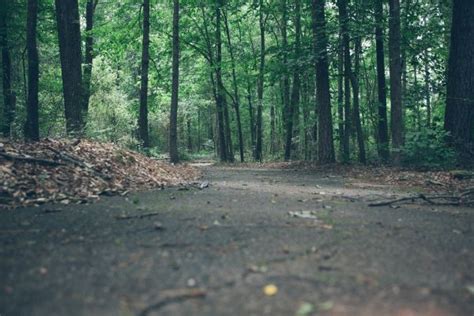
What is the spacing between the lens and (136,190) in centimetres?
632

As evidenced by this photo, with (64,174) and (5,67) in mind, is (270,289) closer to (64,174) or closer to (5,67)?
(64,174)

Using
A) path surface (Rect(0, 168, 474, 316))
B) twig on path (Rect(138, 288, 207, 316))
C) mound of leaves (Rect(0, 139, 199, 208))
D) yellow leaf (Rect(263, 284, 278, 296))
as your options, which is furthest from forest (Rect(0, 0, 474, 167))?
yellow leaf (Rect(263, 284, 278, 296))

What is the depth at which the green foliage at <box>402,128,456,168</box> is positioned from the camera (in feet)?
32.2

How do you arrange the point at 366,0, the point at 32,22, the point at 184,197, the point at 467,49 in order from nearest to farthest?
the point at 184,197 < the point at 32,22 < the point at 467,49 < the point at 366,0

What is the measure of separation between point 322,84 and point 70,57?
26.5 feet

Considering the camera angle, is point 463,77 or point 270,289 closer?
point 270,289

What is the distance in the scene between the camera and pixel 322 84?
43.9ft

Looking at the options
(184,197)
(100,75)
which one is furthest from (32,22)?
(100,75)

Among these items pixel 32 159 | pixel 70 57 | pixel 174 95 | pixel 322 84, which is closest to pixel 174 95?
pixel 174 95

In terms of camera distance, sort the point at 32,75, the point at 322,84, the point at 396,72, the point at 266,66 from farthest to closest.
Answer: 1. the point at 266,66
2. the point at 322,84
3. the point at 396,72
4. the point at 32,75

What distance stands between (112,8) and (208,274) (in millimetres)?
25598

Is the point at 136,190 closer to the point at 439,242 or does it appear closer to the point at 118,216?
the point at 118,216

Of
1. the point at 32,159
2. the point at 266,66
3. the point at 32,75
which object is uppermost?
the point at 266,66

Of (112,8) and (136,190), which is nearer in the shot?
(136,190)
